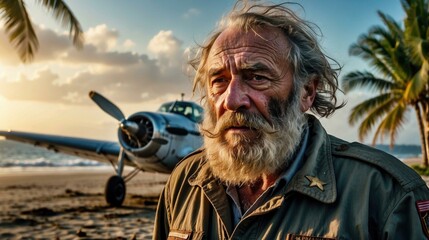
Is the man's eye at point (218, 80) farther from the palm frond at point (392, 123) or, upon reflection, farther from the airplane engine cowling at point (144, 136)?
the palm frond at point (392, 123)

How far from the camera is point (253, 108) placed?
176 cm

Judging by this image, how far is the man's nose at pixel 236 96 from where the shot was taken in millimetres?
1729

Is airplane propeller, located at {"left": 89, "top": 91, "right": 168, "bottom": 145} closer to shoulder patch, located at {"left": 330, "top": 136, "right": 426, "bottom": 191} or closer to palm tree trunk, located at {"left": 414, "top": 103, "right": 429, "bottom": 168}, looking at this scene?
shoulder patch, located at {"left": 330, "top": 136, "right": 426, "bottom": 191}

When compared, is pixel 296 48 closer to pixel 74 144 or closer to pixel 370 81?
pixel 74 144

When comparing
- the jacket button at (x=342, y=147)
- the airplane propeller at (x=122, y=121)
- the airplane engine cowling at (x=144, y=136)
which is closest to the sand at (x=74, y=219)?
the airplane engine cowling at (x=144, y=136)

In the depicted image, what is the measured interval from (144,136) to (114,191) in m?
1.60

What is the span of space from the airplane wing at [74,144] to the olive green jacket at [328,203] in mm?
11827

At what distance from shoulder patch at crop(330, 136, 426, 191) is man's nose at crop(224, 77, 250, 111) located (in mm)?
426

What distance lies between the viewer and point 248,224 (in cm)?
154

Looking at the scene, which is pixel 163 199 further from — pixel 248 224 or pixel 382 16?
pixel 382 16

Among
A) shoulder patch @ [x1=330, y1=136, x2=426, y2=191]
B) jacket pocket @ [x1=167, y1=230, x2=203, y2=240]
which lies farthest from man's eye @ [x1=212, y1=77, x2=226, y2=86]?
jacket pocket @ [x1=167, y1=230, x2=203, y2=240]

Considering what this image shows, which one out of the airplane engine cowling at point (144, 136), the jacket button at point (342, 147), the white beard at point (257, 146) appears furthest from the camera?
the airplane engine cowling at point (144, 136)

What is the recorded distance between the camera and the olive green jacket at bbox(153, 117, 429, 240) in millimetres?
1367

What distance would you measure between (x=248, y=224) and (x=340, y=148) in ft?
1.65
